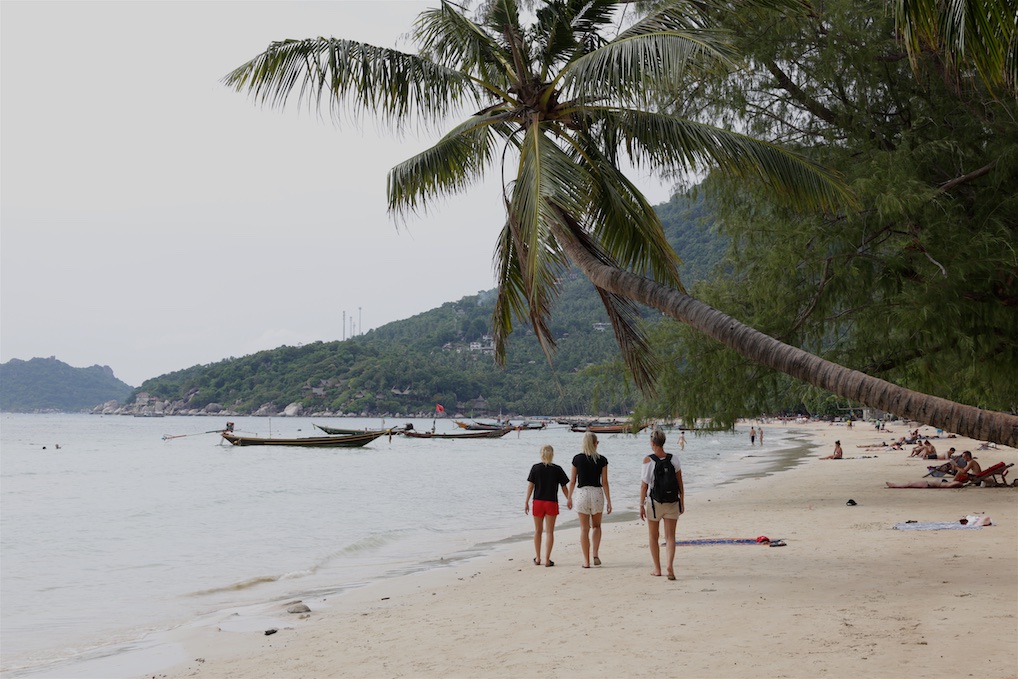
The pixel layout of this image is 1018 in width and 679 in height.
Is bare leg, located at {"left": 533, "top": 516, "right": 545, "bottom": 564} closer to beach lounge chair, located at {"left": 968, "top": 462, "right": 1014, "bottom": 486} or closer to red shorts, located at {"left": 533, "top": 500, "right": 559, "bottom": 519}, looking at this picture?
red shorts, located at {"left": 533, "top": 500, "right": 559, "bottom": 519}

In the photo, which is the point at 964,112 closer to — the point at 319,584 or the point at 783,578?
the point at 783,578

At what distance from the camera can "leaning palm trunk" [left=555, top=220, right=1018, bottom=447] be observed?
409cm

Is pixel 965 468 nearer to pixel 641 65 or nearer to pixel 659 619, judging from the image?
pixel 659 619

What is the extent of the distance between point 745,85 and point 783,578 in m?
7.02

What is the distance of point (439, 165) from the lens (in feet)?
28.9

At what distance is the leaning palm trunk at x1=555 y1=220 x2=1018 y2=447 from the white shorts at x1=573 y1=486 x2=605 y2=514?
9.71ft

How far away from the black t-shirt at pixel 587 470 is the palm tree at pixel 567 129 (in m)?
0.98

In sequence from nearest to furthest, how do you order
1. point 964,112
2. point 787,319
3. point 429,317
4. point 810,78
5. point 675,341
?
point 964,112, point 810,78, point 787,319, point 675,341, point 429,317

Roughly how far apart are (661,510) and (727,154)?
3411 mm

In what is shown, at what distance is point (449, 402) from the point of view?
13725cm

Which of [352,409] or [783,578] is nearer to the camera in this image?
[783,578]

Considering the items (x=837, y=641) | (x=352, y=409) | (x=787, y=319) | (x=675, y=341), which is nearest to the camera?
(x=837, y=641)

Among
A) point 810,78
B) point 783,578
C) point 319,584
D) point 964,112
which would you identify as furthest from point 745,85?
point 319,584

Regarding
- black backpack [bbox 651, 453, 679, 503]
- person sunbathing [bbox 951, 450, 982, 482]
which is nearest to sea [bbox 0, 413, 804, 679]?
black backpack [bbox 651, 453, 679, 503]
